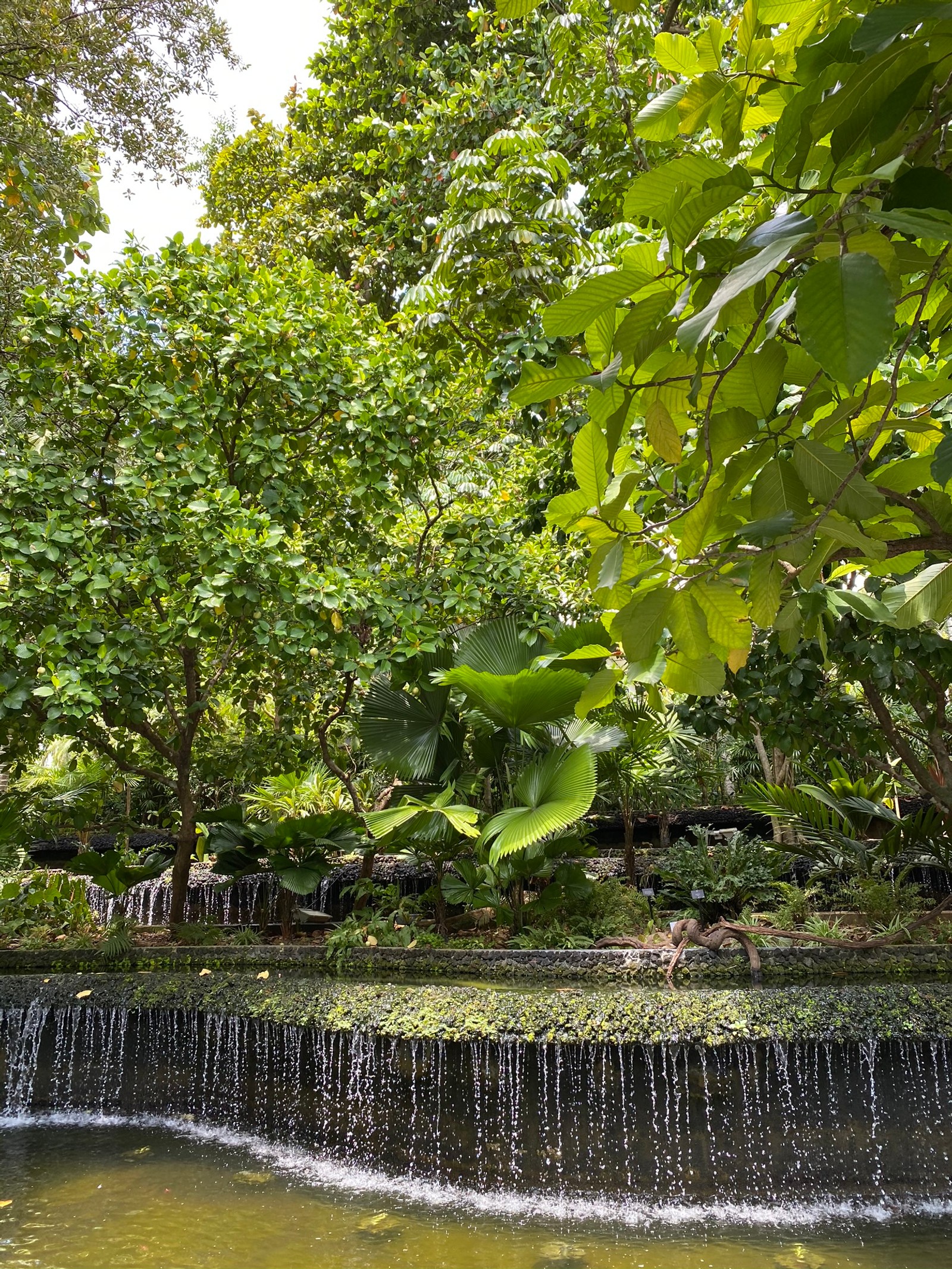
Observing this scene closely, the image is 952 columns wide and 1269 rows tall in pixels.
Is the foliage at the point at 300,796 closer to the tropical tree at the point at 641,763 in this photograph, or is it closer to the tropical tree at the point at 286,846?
the tropical tree at the point at 286,846

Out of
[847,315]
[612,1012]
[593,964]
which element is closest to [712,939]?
[593,964]

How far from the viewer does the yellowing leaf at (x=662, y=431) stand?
3.34 feet

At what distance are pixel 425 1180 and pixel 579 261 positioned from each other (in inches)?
171

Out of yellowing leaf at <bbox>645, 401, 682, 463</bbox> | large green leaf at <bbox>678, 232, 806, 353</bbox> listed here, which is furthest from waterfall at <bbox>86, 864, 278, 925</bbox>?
large green leaf at <bbox>678, 232, 806, 353</bbox>

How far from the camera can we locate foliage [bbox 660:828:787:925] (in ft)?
17.1

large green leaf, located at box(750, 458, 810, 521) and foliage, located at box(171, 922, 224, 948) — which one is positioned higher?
large green leaf, located at box(750, 458, 810, 521)

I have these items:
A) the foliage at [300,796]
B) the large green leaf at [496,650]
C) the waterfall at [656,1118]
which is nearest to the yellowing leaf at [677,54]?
the waterfall at [656,1118]

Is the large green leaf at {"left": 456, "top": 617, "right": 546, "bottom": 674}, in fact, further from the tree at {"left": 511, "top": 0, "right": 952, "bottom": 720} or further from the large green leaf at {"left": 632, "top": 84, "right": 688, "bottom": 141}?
the large green leaf at {"left": 632, "top": 84, "right": 688, "bottom": 141}

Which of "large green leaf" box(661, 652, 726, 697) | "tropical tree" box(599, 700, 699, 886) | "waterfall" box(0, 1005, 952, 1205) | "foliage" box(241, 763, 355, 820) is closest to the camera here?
"large green leaf" box(661, 652, 726, 697)

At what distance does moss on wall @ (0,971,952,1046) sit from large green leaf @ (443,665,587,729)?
4.54ft

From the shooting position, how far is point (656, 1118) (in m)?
3.70

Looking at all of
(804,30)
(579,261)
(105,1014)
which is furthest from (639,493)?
(105,1014)

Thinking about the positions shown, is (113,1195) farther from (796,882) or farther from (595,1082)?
(796,882)

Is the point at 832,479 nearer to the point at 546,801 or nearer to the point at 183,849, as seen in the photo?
the point at 546,801
